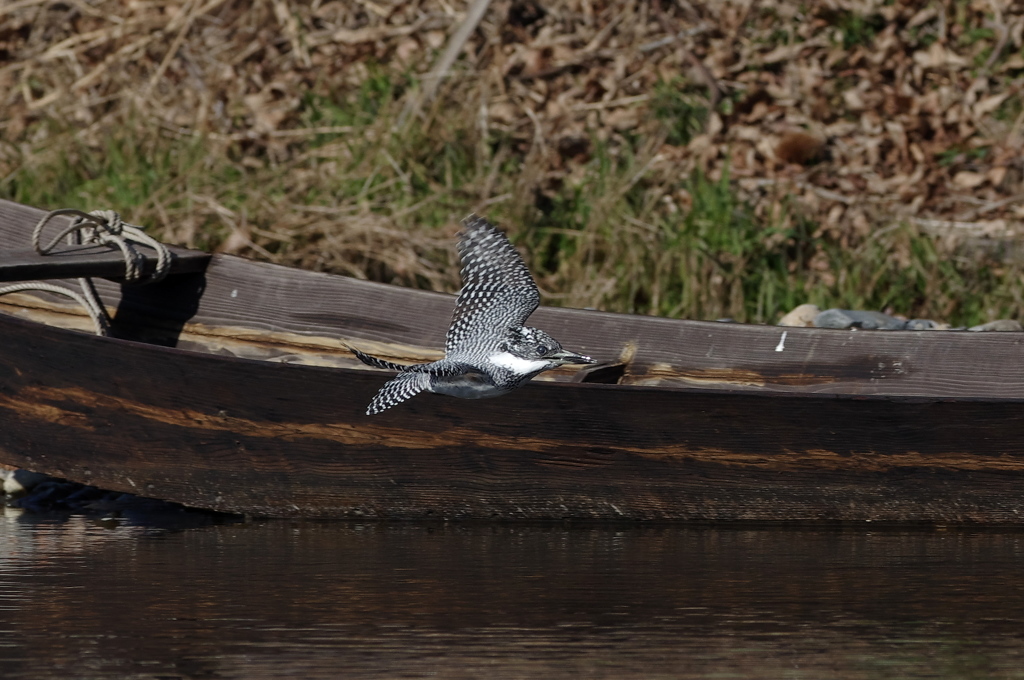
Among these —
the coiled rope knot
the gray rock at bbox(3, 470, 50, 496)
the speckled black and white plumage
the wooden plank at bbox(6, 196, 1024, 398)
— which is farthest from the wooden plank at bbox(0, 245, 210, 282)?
the speckled black and white plumage

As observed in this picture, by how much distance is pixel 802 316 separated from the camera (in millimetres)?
6477

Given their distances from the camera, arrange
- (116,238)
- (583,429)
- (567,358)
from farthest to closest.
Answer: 1. (116,238)
2. (583,429)
3. (567,358)

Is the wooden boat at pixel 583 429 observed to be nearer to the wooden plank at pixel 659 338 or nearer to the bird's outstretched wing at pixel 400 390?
the wooden plank at pixel 659 338

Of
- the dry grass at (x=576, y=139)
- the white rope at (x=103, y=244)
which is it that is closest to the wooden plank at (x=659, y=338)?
the white rope at (x=103, y=244)

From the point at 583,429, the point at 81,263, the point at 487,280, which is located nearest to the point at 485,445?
the point at 583,429

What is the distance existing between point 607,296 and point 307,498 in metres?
2.38

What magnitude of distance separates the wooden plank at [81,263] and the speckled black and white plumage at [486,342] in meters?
1.64

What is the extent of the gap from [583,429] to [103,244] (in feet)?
6.82

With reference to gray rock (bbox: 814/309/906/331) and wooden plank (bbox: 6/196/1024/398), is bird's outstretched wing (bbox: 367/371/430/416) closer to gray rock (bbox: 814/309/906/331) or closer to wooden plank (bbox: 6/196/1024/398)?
wooden plank (bbox: 6/196/1024/398)

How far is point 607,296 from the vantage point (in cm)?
697

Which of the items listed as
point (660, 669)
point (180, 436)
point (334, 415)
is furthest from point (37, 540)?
point (660, 669)

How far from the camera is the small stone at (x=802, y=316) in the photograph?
6.45m

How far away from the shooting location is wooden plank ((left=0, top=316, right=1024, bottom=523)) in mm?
4617

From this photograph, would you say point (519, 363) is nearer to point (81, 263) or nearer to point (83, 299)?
point (81, 263)
